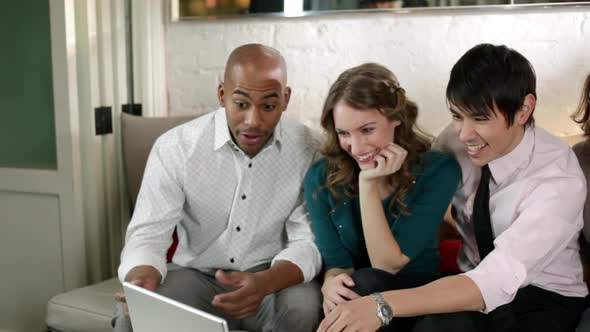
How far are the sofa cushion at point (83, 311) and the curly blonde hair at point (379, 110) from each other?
76 centimetres

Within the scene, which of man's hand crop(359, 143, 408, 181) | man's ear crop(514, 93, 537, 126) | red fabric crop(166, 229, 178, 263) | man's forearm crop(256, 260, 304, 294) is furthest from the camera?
red fabric crop(166, 229, 178, 263)

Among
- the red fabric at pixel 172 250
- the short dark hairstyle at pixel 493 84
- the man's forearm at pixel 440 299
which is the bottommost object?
the red fabric at pixel 172 250

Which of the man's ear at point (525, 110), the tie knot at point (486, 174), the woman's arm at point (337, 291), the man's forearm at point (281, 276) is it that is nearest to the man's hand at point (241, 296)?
the man's forearm at point (281, 276)

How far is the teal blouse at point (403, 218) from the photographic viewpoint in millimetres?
1684

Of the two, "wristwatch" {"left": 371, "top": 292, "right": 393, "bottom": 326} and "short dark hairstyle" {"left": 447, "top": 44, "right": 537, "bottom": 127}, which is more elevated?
"short dark hairstyle" {"left": 447, "top": 44, "right": 537, "bottom": 127}

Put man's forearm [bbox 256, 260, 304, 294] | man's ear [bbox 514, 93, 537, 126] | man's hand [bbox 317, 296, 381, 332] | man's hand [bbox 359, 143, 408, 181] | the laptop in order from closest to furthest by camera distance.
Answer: the laptop
man's hand [bbox 317, 296, 381, 332]
man's ear [bbox 514, 93, 537, 126]
man's hand [bbox 359, 143, 408, 181]
man's forearm [bbox 256, 260, 304, 294]

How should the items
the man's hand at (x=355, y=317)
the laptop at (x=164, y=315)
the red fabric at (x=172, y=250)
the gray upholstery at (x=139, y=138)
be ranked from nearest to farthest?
the laptop at (x=164, y=315) → the man's hand at (x=355, y=317) → the red fabric at (x=172, y=250) → the gray upholstery at (x=139, y=138)

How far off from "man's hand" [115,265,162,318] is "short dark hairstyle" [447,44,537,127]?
855 mm

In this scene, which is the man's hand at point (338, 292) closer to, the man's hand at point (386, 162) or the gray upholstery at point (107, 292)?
the man's hand at point (386, 162)

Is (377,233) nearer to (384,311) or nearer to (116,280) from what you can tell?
(384,311)

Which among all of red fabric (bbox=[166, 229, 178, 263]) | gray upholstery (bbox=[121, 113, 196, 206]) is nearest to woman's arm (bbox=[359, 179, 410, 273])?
red fabric (bbox=[166, 229, 178, 263])

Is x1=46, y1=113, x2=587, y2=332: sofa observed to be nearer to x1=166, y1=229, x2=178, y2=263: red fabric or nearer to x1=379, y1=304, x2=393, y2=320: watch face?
x1=166, y1=229, x2=178, y2=263: red fabric

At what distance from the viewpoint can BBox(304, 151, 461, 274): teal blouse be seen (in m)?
1.68

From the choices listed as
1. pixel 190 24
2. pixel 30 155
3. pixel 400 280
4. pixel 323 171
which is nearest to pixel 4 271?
pixel 30 155
